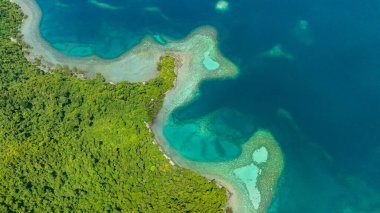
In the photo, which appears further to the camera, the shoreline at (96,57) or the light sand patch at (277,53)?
the light sand patch at (277,53)

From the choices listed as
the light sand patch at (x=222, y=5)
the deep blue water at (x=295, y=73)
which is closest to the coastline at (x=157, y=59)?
the deep blue water at (x=295, y=73)

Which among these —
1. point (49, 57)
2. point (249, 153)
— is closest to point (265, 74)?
point (249, 153)

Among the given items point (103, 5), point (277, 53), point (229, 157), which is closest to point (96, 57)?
point (103, 5)

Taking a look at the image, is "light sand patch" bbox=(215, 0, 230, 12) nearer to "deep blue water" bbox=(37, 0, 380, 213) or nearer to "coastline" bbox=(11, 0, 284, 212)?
"deep blue water" bbox=(37, 0, 380, 213)

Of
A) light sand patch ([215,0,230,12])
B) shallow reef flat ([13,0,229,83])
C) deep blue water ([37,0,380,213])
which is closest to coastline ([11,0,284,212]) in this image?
shallow reef flat ([13,0,229,83])

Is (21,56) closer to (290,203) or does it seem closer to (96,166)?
(96,166)

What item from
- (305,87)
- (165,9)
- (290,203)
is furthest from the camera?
(165,9)

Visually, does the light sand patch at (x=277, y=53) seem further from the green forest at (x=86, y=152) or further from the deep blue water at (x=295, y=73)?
the green forest at (x=86, y=152)
